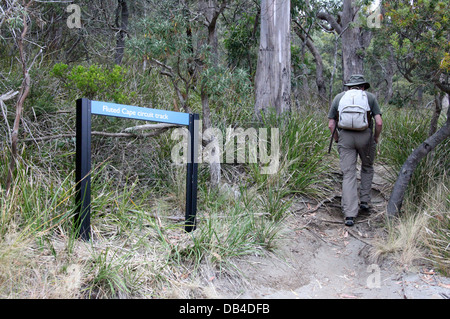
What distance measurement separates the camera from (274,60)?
8.61m

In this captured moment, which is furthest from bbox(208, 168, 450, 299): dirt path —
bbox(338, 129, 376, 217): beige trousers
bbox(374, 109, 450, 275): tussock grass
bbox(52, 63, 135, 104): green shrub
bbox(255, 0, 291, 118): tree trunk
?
bbox(52, 63, 135, 104): green shrub

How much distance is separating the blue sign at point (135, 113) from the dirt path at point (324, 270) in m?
1.83

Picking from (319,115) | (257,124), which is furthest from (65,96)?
(319,115)

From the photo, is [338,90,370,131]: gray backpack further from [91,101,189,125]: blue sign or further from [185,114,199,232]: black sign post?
[91,101,189,125]: blue sign

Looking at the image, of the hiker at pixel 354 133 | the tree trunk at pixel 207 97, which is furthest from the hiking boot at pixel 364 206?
the tree trunk at pixel 207 97

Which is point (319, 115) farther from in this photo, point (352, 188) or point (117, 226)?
point (117, 226)

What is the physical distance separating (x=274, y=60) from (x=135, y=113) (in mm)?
4444

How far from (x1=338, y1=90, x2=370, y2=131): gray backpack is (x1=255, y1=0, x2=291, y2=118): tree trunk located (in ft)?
6.46

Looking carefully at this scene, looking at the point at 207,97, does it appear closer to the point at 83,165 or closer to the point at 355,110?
the point at 355,110

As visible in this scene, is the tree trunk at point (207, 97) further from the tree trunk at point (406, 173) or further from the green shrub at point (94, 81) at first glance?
the tree trunk at point (406, 173)

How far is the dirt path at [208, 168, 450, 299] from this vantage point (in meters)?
4.67

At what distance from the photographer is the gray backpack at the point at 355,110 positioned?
6570 mm

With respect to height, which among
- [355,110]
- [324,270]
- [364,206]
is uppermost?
[355,110]

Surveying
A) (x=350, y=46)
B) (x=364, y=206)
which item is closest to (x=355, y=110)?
(x=364, y=206)
